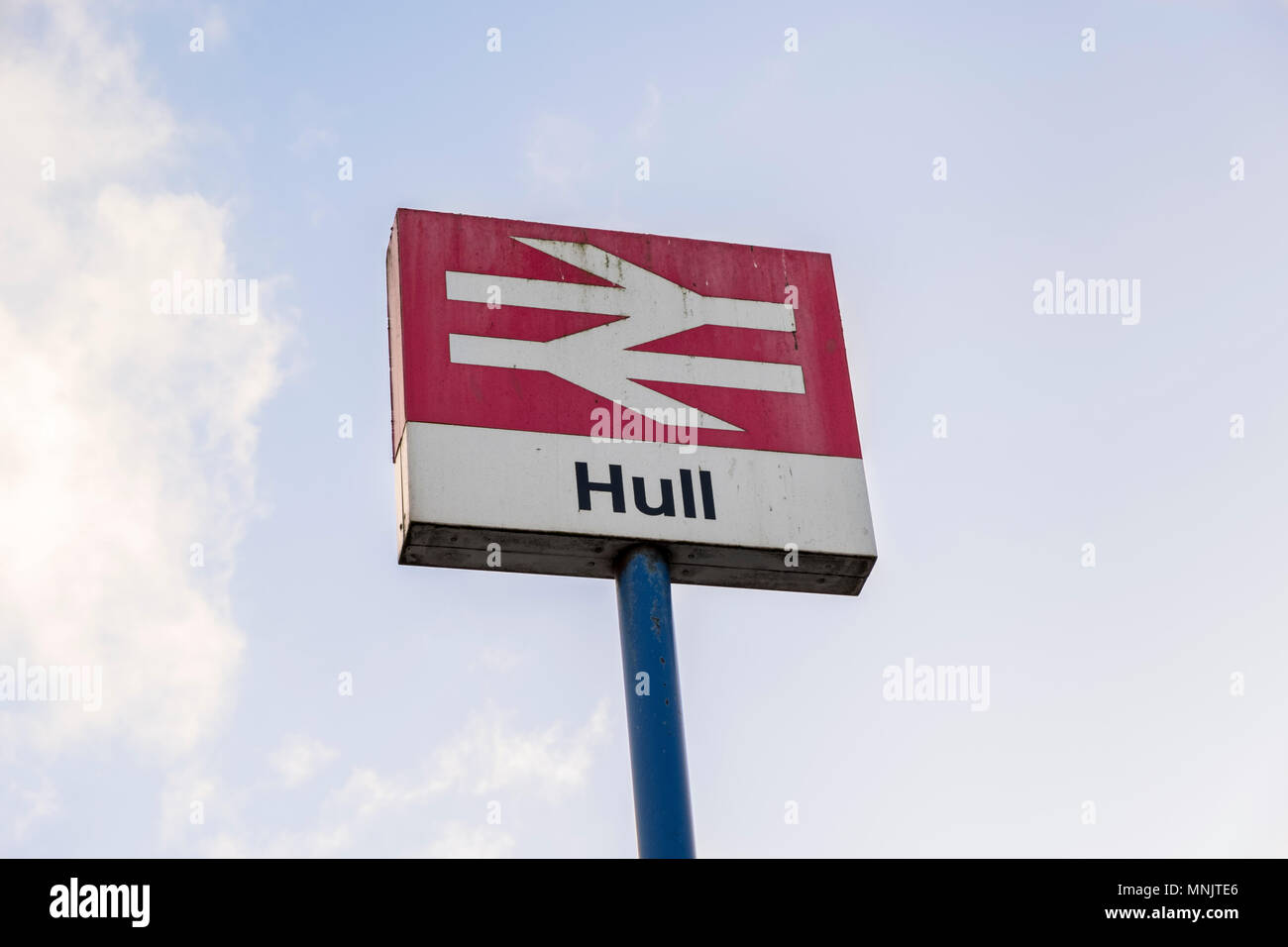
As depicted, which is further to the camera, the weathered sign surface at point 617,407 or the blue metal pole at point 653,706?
the weathered sign surface at point 617,407

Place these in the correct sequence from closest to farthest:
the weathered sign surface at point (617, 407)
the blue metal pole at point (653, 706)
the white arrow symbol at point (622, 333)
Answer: the blue metal pole at point (653, 706)
the weathered sign surface at point (617, 407)
the white arrow symbol at point (622, 333)

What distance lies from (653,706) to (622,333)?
110 inches

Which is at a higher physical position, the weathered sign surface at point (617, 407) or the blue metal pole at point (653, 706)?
the weathered sign surface at point (617, 407)

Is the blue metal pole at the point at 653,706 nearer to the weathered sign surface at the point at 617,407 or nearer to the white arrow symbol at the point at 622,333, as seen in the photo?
the weathered sign surface at the point at 617,407

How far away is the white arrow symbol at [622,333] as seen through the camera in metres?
11.2

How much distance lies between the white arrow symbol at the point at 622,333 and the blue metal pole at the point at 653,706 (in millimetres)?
1246

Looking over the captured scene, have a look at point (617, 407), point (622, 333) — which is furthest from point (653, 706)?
point (622, 333)

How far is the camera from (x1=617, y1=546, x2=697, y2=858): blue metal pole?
31.1 ft

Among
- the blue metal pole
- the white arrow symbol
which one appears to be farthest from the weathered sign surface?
the blue metal pole

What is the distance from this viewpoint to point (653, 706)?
9.97 metres

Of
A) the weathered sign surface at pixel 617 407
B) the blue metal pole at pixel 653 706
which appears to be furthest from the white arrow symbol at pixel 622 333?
the blue metal pole at pixel 653 706

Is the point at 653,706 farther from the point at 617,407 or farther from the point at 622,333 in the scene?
the point at 622,333
